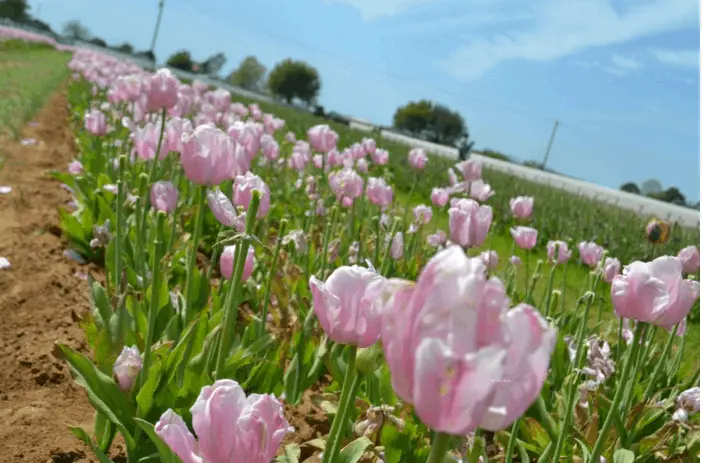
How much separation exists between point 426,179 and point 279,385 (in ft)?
33.1

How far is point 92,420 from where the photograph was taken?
2.19 m

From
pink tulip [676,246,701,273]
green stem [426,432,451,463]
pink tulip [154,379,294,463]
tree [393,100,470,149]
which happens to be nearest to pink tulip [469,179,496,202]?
pink tulip [676,246,701,273]

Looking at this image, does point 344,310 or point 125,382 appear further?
point 125,382

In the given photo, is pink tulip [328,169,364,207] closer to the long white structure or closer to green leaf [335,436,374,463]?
green leaf [335,436,374,463]

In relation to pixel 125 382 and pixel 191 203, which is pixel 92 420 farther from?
pixel 191 203

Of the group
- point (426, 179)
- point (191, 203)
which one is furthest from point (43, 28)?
point (191, 203)

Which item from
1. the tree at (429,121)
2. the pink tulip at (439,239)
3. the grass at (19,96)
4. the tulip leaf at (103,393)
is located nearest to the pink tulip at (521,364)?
the tulip leaf at (103,393)

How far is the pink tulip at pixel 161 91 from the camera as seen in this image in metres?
3.16

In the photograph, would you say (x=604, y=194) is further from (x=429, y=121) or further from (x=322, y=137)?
(x=429, y=121)

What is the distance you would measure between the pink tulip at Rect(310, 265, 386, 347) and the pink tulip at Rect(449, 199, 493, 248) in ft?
4.46

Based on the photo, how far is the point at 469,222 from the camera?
2.49 metres

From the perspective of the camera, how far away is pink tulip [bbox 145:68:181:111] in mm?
3162

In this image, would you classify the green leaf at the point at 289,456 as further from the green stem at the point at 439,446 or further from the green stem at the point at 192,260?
the green stem at the point at 439,446

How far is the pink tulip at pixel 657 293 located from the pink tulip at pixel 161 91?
7.55 ft
